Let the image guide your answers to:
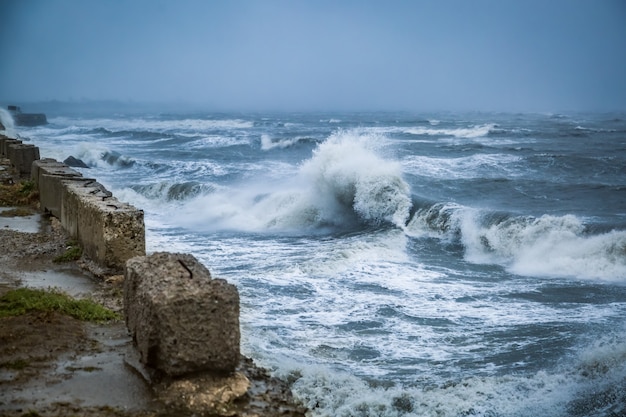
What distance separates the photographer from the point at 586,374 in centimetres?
670

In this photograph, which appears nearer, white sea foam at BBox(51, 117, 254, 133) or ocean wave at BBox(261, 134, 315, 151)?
ocean wave at BBox(261, 134, 315, 151)

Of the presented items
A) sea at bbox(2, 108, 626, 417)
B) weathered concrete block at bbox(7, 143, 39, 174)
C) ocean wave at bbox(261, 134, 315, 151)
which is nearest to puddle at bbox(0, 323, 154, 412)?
sea at bbox(2, 108, 626, 417)

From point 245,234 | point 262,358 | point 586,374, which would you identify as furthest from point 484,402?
point 245,234

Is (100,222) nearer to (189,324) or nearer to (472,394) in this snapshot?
(189,324)

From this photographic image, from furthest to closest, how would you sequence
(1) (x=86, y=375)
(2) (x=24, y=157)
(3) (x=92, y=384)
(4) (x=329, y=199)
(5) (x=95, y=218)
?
(4) (x=329, y=199)
(2) (x=24, y=157)
(5) (x=95, y=218)
(1) (x=86, y=375)
(3) (x=92, y=384)

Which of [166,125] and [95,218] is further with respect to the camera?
[166,125]

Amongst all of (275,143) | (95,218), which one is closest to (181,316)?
(95,218)

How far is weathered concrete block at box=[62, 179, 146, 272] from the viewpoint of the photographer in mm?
7812

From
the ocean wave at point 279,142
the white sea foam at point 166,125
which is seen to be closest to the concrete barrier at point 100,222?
the ocean wave at point 279,142

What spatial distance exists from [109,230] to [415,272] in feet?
16.7

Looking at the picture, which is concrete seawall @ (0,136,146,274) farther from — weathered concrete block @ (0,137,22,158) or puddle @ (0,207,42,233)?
weathered concrete block @ (0,137,22,158)

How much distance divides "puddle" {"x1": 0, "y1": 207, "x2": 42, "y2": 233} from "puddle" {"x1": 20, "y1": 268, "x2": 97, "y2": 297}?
2.33 metres

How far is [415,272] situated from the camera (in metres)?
11.2

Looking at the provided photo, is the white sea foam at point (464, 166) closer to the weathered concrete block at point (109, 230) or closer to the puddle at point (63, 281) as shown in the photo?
the weathered concrete block at point (109, 230)
